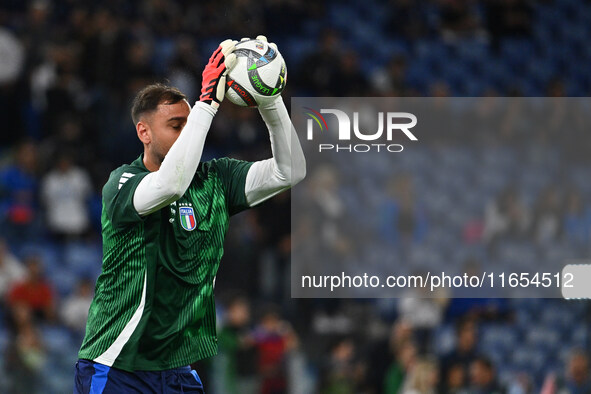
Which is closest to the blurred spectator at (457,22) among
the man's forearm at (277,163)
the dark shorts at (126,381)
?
the man's forearm at (277,163)

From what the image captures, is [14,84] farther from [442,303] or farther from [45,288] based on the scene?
[442,303]

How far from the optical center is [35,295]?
7746 mm

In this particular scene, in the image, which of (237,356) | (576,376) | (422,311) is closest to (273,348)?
(237,356)

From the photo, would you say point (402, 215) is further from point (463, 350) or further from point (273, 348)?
point (273, 348)

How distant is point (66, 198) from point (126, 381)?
17.7 ft

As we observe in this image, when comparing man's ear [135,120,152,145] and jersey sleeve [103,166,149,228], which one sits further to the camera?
man's ear [135,120,152,145]

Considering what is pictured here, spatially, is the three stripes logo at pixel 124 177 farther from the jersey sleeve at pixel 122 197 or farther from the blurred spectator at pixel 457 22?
the blurred spectator at pixel 457 22

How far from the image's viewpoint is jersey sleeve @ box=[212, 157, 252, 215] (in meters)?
3.54

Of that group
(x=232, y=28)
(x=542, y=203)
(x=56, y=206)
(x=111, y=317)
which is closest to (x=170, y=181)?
(x=111, y=317)

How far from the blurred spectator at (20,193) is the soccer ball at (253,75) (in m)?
5.46

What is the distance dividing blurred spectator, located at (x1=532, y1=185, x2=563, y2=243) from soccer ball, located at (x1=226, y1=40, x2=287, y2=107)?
5568 millimetres

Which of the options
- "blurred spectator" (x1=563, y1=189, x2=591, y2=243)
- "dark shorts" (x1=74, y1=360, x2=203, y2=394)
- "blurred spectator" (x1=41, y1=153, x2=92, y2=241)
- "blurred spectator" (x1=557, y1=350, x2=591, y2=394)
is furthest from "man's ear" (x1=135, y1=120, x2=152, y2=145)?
"blurred spectator" (x1=563, y1=189, x2=591, y2=243)

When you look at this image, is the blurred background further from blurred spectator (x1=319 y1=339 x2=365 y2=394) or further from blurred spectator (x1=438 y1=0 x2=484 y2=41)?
blurred spectator (x1=438 y1=0 x2=484 y2=41)

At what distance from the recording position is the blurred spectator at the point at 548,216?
27.5 ft
